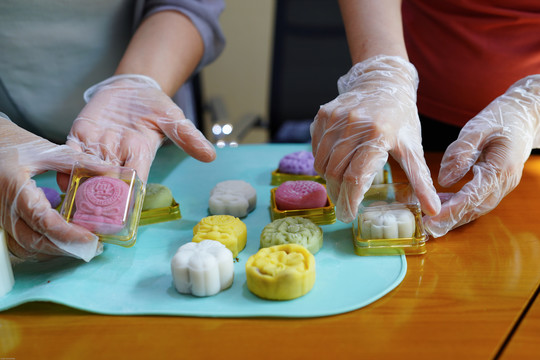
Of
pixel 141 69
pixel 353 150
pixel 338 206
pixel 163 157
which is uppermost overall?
pixel 141 69

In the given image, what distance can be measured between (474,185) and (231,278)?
0.63 m

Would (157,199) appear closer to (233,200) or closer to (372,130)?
(233,200)

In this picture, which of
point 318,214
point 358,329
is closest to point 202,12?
point 318,214

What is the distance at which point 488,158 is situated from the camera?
4.02 ft

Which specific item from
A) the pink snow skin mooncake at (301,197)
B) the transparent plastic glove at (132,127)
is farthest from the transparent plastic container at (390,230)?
the transparent plastic glove at (132,127)

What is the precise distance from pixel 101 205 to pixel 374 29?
2.93 ft

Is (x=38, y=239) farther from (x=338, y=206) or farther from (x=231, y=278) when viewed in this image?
(x=338, y=206)

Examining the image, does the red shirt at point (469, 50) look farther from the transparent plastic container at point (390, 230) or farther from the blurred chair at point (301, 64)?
the blurred chair at point (301, 64)

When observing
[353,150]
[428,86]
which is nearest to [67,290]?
[353,150]

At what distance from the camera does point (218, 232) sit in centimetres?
115

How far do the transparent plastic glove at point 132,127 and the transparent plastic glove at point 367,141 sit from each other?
0.32 m

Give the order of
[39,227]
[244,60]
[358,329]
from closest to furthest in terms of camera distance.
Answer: [358,329]
[39,227]
[244,60]

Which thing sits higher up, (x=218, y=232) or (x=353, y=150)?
(x=353, y=150)

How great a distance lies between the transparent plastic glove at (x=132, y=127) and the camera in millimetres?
1284
